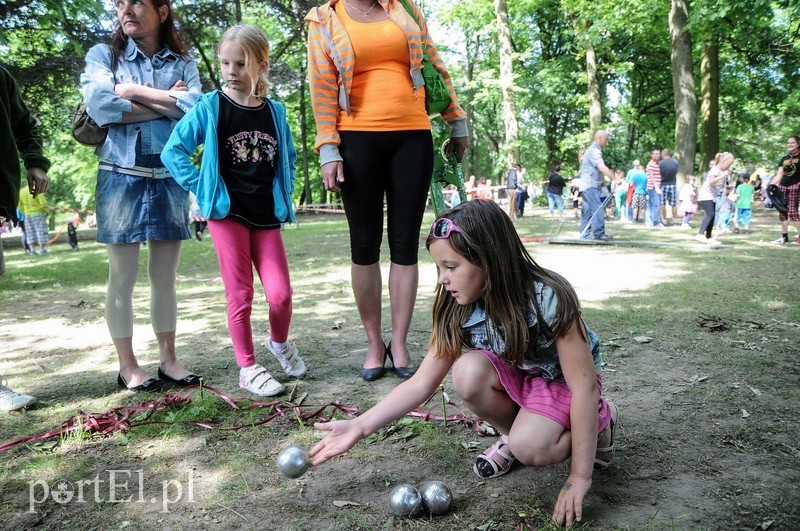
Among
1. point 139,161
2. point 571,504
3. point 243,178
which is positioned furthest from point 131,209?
point 571,504

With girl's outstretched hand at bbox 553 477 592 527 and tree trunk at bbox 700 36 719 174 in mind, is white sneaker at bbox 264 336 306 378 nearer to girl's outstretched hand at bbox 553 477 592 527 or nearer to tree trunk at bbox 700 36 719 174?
girl's outstretched hand at bbox 553 477 592 527

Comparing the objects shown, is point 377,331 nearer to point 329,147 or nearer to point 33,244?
point 329,147

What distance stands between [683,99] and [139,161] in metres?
17.3

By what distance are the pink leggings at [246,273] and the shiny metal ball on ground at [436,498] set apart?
1.54m

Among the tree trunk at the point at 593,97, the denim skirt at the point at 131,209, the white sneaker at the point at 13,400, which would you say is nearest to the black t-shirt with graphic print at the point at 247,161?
the denim skirt at the point at 131,209

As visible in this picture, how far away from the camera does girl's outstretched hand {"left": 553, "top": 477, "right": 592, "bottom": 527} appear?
193cm

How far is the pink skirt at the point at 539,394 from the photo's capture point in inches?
82.3

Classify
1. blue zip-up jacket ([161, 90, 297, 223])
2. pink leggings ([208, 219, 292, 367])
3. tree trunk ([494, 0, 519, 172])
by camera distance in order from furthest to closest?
1. tree trunk ([494, 0, 519, 172])
2. pink leggings ([208, 219, 292, 367])
3. blue zip-up jacket ([161, 90, 297, 223])

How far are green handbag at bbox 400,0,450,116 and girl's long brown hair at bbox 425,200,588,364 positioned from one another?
166cm

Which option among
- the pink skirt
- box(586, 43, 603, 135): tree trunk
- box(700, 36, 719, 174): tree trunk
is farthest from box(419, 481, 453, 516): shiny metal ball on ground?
box(586, 43, 603, 135): tree trunk

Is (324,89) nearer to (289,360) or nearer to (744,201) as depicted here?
(289,360)

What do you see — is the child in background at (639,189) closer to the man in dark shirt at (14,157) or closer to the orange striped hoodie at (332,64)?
the orange striped hoodie at (332,64)

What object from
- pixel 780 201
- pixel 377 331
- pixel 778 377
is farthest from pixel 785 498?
pixel 780 201

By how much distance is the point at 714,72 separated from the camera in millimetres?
19344
